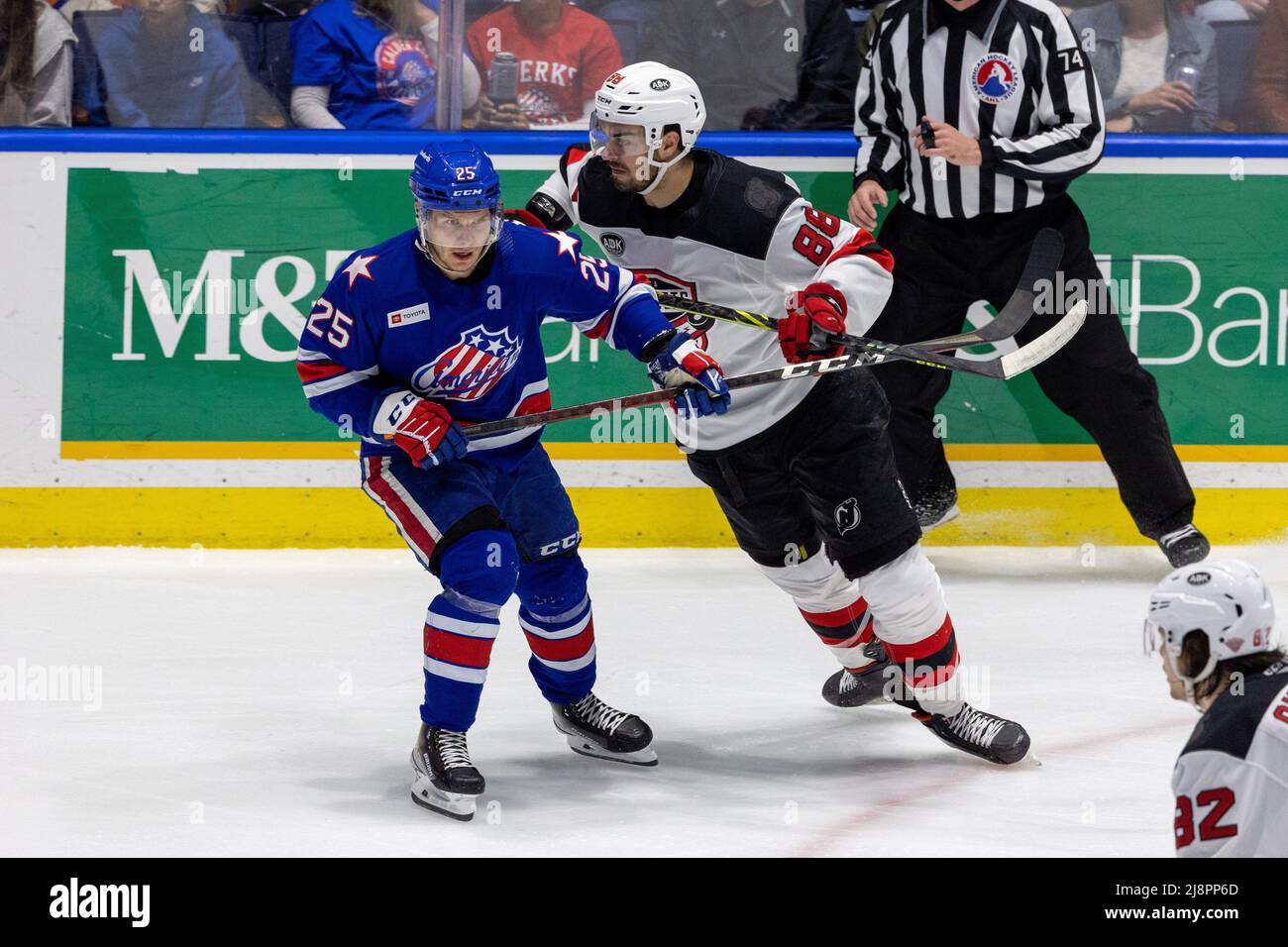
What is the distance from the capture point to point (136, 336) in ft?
16.3

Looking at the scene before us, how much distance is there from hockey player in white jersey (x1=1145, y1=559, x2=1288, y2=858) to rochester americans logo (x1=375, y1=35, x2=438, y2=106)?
A: 334cm

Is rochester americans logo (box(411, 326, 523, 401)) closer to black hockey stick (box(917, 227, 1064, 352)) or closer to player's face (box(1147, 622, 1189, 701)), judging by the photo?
black hockey stick (box(917, 227, 1064, 352))

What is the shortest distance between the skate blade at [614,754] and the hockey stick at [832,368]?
0.62 m

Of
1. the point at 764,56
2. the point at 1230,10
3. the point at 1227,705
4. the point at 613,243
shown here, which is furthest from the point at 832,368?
the point at 1230,10

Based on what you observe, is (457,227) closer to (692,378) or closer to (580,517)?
(692,378)

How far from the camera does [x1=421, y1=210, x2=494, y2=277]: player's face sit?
306 cm

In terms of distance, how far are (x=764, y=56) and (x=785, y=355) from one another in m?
1.95

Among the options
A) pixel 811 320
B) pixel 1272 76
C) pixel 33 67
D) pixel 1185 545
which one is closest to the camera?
pixel 811 320

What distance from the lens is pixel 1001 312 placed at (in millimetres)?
4090

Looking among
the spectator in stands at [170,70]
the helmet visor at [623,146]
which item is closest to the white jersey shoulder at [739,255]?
the helmet visor at [623,146]

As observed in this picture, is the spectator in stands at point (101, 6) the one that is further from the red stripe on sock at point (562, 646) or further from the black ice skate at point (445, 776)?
the black ice skate at point (445, 776)

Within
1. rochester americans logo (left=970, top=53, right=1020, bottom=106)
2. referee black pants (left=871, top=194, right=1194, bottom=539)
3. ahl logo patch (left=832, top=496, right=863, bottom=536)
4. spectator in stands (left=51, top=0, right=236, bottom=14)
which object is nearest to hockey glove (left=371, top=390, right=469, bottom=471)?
ahl logo patch (left=832, top=496, right=863, bottom=536)

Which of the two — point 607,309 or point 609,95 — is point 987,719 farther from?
point 609,95

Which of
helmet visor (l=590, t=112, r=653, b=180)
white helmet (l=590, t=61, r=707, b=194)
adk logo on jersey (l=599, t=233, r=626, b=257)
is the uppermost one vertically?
white helmet (l=590, t=61, r=707, b=194)
